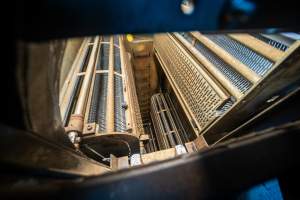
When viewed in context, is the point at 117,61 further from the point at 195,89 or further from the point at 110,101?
the point at 195,89

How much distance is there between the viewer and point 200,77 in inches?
76.4

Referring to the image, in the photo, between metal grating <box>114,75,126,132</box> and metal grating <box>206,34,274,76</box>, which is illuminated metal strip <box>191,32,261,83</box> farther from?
metal grating <box>114,75,126,132</box>

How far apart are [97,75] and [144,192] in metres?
2.35

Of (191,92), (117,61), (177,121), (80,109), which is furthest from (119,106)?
(177,121)

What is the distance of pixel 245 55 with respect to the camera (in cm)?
157

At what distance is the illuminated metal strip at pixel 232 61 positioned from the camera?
4.38 ft

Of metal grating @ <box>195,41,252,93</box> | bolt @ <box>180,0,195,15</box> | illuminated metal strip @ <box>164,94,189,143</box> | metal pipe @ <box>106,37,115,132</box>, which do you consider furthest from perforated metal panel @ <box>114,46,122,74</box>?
bolt @ <box>180,0,195,15</box>

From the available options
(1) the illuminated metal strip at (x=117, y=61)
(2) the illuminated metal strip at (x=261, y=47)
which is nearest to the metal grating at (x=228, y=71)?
(2) the illuminated metal strip at (x=261, y=47)

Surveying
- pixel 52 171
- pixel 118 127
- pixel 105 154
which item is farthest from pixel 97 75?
pixel 52 171

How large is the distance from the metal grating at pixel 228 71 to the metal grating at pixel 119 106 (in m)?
1.02

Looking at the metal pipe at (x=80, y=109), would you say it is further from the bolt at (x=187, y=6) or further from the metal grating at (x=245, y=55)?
the metal grating at (x=245, y=55)

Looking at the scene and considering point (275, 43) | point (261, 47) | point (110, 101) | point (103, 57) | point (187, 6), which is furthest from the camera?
point (103, 57)

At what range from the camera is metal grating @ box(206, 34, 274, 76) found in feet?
4.30

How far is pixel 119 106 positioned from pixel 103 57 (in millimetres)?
1476
